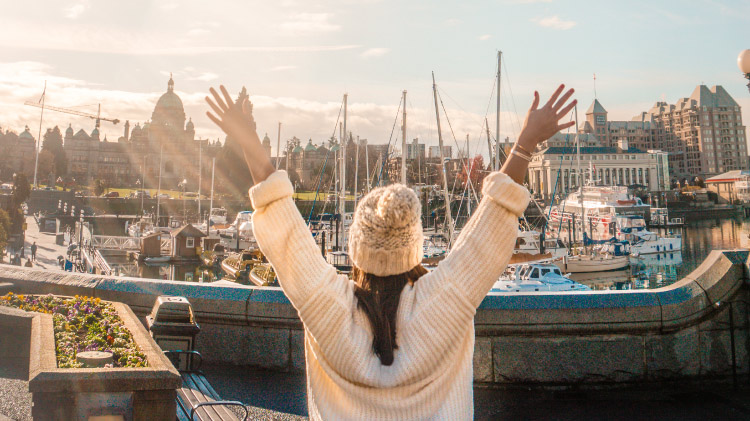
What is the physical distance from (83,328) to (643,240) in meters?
54.5

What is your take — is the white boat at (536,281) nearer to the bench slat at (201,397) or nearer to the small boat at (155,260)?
the bench slat at (201,397)

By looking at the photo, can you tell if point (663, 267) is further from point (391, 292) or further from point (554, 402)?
point (391, 292)

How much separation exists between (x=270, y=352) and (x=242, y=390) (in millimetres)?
643

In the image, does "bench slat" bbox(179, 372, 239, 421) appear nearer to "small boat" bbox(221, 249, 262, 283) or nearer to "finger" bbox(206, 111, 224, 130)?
"finger" bbox(206, 111, 224, 130)

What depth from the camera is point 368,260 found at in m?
1.99

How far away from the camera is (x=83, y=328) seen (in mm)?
5371

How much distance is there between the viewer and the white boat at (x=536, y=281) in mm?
25109

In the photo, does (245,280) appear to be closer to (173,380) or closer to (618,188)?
(173,380)

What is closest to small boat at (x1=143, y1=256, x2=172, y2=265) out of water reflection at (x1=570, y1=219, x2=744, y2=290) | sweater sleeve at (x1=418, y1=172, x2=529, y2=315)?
water reflection at (x1=570, y1=219, x2=744, y2=290)

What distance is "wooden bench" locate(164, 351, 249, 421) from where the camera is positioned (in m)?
4.14

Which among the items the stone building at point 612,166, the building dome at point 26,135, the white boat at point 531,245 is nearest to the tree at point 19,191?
the white boat at point 531,245

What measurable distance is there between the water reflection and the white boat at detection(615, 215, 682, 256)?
59 cm

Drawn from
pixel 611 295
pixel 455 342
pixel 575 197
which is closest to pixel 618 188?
pixel 575 197

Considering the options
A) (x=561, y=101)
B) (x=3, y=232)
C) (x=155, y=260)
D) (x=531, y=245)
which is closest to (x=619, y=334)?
(x=561, y=101)
